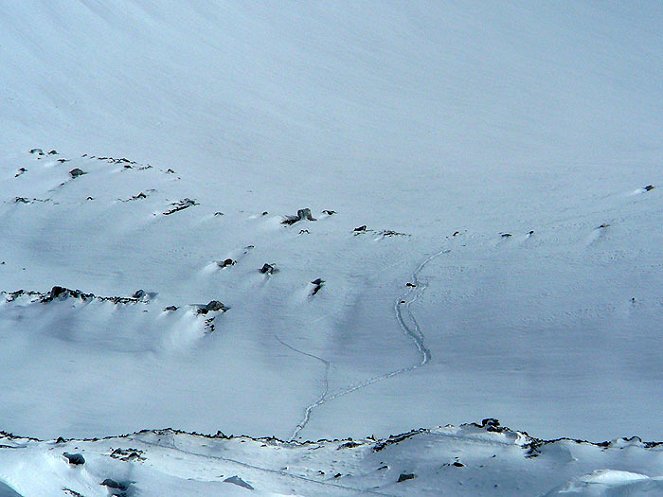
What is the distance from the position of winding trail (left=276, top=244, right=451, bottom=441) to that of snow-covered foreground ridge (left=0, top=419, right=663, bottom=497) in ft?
3.69

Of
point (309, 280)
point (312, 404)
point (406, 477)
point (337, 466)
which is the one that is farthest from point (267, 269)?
point (406, 477)

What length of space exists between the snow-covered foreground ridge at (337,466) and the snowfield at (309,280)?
2 cm

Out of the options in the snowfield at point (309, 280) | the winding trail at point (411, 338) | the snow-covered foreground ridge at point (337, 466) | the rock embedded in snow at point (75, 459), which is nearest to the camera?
the snow-covered foreground ridge at point (337, 466)

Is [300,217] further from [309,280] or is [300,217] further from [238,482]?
[238,482]

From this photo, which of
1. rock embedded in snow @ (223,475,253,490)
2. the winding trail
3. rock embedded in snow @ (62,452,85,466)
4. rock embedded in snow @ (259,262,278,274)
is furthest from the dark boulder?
rock embedded in snow @ (259,262,278,274)

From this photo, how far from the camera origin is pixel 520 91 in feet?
55.2

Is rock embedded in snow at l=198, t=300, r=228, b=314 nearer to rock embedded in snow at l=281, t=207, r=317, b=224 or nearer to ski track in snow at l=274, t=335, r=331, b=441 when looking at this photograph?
ski track in snow at l=274, t=335, r=331, b=441

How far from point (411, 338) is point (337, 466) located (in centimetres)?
256

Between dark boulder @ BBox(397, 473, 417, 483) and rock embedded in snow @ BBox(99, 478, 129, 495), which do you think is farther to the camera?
dark boulder @ BBox(397, 473, 417, 483)

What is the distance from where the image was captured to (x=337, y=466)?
428 centimetres

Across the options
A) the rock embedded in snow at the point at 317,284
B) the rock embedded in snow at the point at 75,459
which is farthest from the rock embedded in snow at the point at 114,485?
the rock embedded in snow at the point at 317,284

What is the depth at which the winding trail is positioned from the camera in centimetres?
602

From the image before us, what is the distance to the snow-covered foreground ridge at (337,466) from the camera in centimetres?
351

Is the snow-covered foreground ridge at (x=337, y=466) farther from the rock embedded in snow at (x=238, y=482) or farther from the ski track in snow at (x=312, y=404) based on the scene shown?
the ski track in snow at (x=312, y=404)
